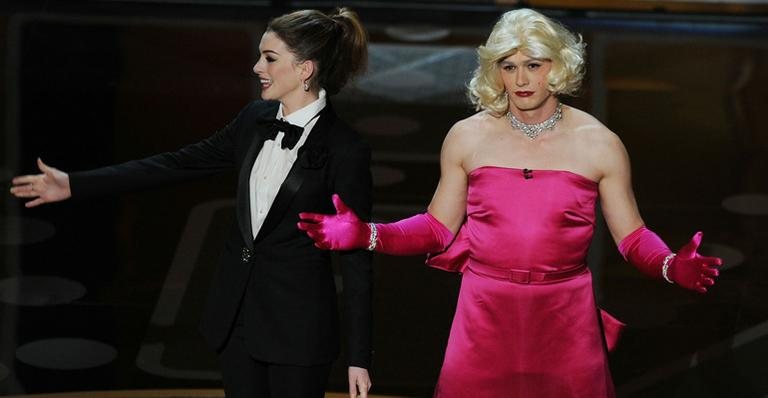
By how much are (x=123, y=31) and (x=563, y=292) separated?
18.7ft

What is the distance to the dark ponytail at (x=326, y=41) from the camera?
349 centimetres

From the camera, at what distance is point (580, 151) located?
349cm

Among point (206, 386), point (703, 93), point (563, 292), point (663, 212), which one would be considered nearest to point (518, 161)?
point (563, 292)

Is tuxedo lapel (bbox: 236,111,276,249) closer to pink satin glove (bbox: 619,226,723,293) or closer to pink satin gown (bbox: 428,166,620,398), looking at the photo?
pink satin gown (bbox: 428,166,620,398)

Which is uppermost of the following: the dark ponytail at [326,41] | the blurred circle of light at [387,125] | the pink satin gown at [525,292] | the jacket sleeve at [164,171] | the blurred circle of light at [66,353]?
the dark ponytail at [326,41]

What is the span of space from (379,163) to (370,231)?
348 cm

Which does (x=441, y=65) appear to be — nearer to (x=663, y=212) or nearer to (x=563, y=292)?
(x=663, y=212)

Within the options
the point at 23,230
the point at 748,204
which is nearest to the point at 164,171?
the point at 23,230

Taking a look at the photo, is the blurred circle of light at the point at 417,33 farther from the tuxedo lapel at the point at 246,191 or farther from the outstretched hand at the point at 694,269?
the outstretched hand at the point at 694,269

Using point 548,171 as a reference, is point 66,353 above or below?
below

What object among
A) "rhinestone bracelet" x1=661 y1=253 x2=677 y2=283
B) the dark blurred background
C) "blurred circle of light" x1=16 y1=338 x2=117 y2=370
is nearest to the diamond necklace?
"rhinestone bracelet" x1=661 y1=253 x2=677 y2=283

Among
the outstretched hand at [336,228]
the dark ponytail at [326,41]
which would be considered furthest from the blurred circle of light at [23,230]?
the outstretched hand at [336,228]

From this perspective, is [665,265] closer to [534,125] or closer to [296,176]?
[534,125]

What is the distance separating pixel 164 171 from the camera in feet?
12.0
